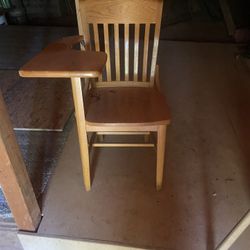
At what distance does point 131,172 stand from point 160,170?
0.77 feet

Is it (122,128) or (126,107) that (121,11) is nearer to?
(126,107)

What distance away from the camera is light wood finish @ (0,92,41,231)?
945mm

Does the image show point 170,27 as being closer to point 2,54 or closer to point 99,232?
point 2,54

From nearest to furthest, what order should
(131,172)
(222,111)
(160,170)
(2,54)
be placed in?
(160,170), (131,172), (222,111), (2,54)

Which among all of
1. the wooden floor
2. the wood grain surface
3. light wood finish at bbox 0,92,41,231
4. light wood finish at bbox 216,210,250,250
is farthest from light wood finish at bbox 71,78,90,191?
light wood finish at bbox 216,210,250,250

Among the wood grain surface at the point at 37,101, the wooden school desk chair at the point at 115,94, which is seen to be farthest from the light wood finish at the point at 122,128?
the wood grain surface at the point at 37,101

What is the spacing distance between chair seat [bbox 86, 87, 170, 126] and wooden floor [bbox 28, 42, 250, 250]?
0.43 m

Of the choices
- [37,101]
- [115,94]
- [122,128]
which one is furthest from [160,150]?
[37,101]

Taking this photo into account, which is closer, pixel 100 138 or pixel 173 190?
pixel 173 190

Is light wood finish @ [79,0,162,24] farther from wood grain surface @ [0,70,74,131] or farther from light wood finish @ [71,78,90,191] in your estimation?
wood grain surface @ [0,70,74,131]

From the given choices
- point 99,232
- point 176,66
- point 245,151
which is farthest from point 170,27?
point 99,232

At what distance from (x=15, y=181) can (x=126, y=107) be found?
24.2 inches

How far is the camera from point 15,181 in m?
1.04

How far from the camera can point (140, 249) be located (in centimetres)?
117
